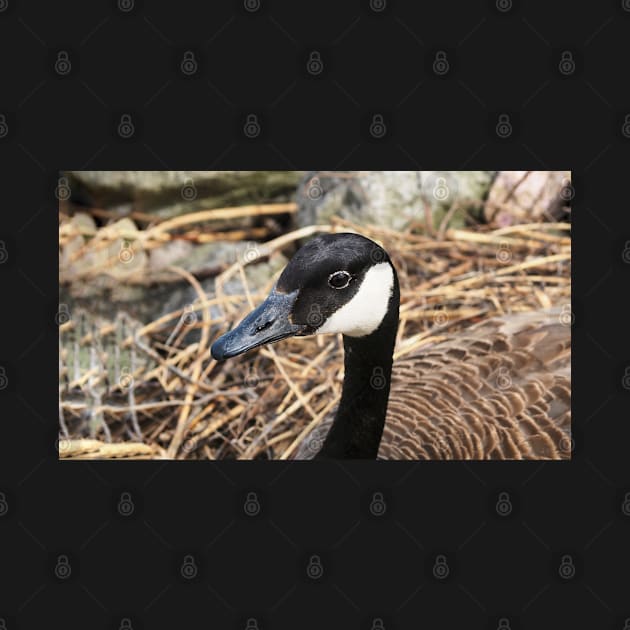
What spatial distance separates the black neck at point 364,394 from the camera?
309cm

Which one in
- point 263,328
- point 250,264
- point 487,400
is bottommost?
point 487,400

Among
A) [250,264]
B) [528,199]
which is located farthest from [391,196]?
[250,264]

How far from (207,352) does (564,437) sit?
1840 mm

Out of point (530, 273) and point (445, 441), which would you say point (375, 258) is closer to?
point (445, 441)

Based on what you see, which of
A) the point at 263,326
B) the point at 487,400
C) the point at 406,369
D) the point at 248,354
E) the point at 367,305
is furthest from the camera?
the point at 248,354

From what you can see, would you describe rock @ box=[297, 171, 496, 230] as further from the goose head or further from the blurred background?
the goose head

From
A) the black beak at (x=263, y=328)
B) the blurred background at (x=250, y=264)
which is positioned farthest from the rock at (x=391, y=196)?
the black beak at (x=263, y=328)

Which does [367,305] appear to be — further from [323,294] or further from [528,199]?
[528,199]

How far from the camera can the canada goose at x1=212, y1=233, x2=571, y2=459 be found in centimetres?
285

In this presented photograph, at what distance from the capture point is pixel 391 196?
15.2ft

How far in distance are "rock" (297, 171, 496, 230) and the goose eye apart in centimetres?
178

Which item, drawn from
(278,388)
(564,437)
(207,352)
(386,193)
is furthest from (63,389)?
(564,437)

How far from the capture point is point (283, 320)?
2.82 metres

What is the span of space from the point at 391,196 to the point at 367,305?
1.79m
